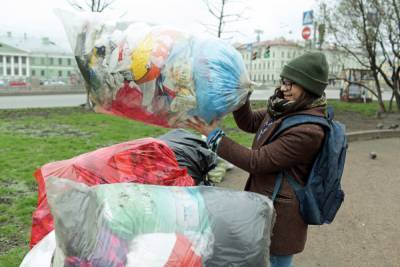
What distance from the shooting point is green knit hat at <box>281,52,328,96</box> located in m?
1.95

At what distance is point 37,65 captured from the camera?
82062 millimetres

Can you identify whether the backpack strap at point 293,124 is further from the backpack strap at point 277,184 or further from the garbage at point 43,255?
the garbage at point 43,255

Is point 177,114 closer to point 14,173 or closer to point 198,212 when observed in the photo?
point 198,212

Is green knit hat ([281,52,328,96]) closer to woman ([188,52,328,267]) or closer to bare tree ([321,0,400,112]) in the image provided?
woman ([188,52,328,267])

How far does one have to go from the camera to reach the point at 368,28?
46.0ft

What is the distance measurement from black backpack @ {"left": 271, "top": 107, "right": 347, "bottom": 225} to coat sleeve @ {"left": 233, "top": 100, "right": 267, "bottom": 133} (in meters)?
0.37

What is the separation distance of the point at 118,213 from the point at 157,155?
956 millimetres

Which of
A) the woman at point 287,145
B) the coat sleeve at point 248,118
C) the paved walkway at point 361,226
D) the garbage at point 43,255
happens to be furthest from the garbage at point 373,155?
the garbage at point 43,255

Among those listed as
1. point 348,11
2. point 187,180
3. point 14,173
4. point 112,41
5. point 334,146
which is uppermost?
point 348,11

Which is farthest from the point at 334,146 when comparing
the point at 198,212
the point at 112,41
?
the point at 112,41

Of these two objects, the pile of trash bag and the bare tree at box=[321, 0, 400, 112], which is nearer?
the pile of trash bag

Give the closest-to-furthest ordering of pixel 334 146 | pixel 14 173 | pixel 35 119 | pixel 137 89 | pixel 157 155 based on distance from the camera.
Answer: pixel 334 146 < pixel 137 89 < pixel 157 155 < pixel 14 173 < pixel 35 119

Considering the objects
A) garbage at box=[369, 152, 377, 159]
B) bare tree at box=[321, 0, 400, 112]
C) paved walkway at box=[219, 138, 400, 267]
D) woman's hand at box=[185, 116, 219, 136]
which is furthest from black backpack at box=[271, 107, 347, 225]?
bare tree at box=[321, 0, 400, 112]

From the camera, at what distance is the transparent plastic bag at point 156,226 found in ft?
4.82
